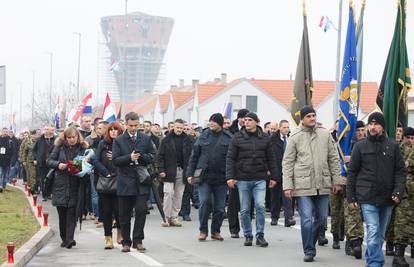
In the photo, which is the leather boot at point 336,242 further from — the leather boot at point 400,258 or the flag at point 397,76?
the leather boot at point 400,258

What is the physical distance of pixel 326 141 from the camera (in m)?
12.5

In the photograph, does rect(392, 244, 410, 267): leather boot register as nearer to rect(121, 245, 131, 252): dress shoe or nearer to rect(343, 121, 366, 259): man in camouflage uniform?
rect(343, 121, 366, 259): man in camouflage uniform

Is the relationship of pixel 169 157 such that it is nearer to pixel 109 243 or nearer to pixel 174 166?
pixel 174 166

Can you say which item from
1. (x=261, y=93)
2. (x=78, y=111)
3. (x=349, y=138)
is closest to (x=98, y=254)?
(x=349, y=138)

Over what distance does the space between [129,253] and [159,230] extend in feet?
12.7

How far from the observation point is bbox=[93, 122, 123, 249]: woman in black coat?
45.1 feet

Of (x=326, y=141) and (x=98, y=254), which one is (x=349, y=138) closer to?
(x=326, y=141)

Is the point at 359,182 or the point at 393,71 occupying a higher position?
the point at 393,71

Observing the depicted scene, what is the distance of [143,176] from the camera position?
43.2ft

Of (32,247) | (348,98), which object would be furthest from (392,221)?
(32,247)

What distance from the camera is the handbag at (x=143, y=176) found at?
43.1ft

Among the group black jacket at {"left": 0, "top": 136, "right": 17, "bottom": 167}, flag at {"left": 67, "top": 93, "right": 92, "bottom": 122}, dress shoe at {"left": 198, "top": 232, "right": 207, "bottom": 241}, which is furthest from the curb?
flag at {"left": 67, "top": 93, "right": 92, "bottom": 122}

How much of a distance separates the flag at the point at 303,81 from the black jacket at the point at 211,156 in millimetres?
2700

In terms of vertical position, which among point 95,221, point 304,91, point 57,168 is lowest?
point 95,221
